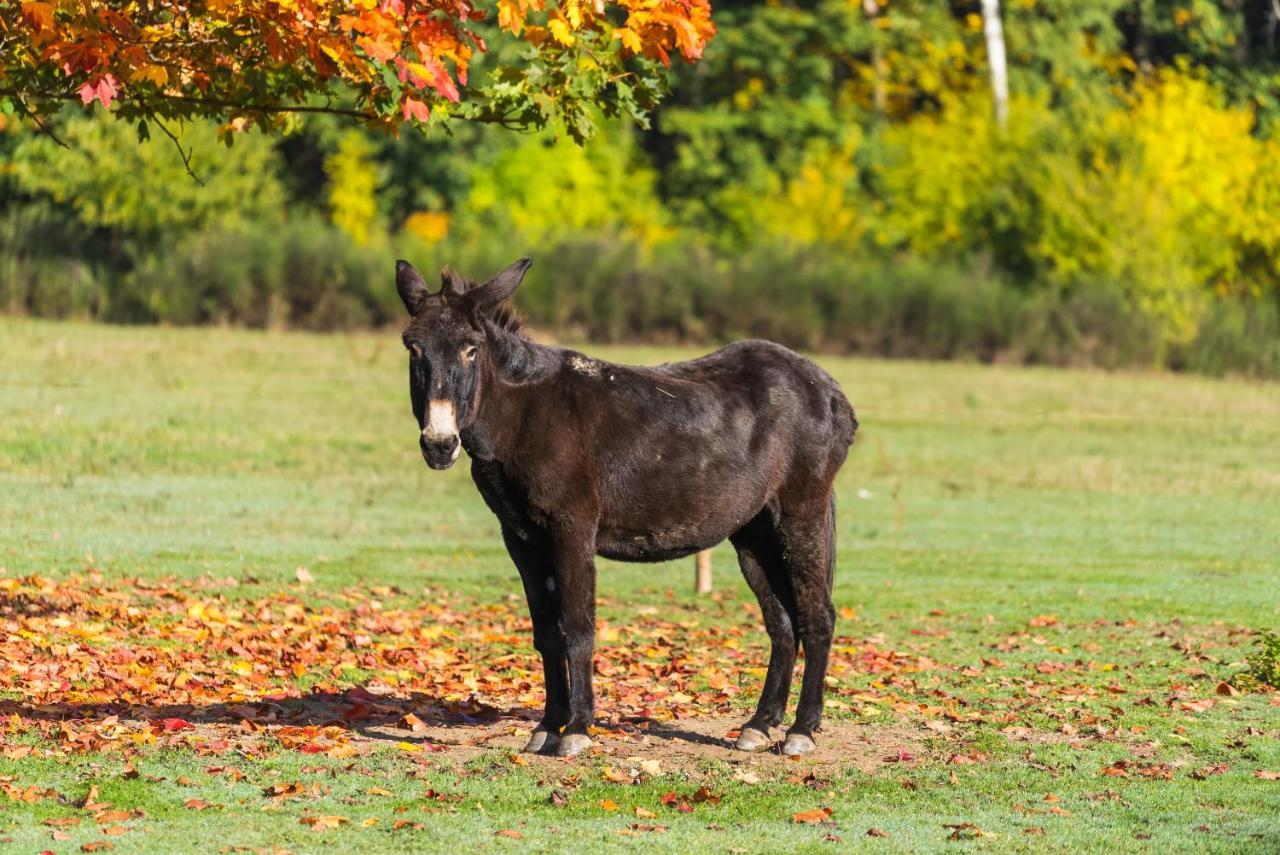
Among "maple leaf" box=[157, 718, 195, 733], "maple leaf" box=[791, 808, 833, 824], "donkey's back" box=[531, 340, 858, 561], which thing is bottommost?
"maple leaf" box=[157, 718, 195, 733]

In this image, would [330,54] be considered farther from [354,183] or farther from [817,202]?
[817,202]

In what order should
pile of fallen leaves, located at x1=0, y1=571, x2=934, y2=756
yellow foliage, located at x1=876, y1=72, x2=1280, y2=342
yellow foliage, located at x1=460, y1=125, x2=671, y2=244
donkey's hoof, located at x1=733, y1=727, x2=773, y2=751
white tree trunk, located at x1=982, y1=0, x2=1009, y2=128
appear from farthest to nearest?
yellow foliage, located at x1=460, y1=125, x2=671, y2=244 → white tree trunk, located at x1=982, y1=0, x2=1009, y2=128 → yellow foliage, located at x1=876, y1=72, x2=1280, y2=342 → pile of fallen leaves, located at x1=0, y1=571, x2=934, y2=756 → donkey's hoof, located at x1=733, y1=727, x2=773, y2=751

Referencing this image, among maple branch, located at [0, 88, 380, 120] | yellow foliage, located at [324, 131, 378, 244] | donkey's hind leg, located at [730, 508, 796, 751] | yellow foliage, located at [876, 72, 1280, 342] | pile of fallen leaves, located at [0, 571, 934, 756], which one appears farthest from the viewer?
yellow foliage, located at [324, 131, 378, 244]

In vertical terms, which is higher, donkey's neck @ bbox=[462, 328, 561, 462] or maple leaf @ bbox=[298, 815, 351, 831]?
donkey's neck @ bbox=[462, 328, 561, 462]

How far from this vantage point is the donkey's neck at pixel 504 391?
1055 centimetres

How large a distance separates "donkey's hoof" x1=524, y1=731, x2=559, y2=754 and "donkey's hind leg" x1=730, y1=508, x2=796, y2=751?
4.05 feet

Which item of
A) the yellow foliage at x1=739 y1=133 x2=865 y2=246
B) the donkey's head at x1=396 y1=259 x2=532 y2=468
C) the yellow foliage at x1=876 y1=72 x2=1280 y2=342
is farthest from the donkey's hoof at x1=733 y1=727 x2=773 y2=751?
the yellow foliage at x1=739 y1=133 x2=865 y2=246

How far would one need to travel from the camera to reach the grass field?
982cm

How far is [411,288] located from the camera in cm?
1052

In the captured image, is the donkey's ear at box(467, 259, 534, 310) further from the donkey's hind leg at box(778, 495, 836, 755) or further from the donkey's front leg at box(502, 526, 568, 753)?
the donkey's hind leg at box(778, 495, 836, 755)

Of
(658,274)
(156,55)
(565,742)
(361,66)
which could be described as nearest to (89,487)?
(156,55)

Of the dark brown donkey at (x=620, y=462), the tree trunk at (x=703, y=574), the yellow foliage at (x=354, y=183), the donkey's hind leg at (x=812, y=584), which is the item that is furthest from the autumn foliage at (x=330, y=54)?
the yellow foliage at (x=354, y=183)

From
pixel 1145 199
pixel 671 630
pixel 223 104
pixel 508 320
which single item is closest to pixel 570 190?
pixel 1145 199

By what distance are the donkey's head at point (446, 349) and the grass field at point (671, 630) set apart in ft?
5.89
